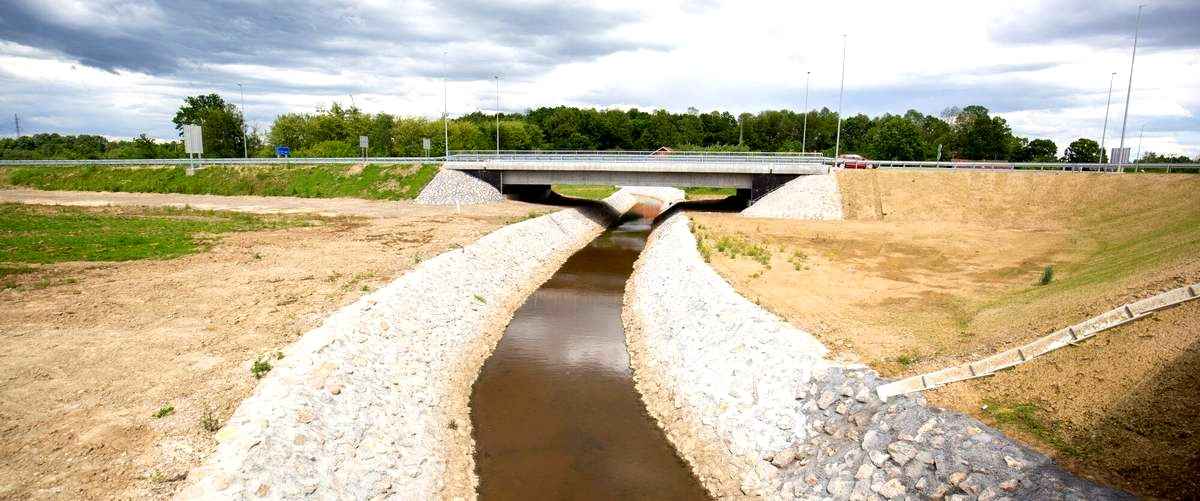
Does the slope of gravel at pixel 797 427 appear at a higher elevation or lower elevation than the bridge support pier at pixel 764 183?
lower

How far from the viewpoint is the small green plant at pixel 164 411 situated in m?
14.7

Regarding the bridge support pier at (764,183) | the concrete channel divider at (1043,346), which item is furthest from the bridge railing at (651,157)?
the concrete channel divider at (1043,346)

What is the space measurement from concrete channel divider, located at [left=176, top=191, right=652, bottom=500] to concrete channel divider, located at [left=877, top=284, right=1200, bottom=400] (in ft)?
39.9

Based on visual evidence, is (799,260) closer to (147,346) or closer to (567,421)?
(567,421)

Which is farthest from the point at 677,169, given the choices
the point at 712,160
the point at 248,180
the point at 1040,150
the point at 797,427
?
the point at 1040,150

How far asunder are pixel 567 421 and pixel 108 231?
135ft

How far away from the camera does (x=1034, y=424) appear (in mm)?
12883

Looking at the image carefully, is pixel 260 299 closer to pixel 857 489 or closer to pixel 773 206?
pixel 857 489

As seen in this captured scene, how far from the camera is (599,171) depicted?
62594 mm

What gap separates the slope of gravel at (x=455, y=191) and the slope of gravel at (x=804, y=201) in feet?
95.1

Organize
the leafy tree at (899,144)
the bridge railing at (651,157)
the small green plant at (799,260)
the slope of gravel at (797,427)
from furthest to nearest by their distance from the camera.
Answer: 1. the leafy tree at (899,144)
2. the bridge railing at (651,157)
3. the small green plant at (799,260)
4. the slope of gravel at (797,427)

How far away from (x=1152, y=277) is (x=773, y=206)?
38619 mm

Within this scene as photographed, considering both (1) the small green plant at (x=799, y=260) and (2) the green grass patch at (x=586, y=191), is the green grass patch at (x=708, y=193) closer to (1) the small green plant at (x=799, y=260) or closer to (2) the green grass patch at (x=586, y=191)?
(2) the green grass patch at (x=586, y=191)

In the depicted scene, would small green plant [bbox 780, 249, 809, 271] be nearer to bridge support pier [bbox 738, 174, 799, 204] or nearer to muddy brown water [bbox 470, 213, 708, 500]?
muddy brown water [bbox 470, 213, 708, 500]
